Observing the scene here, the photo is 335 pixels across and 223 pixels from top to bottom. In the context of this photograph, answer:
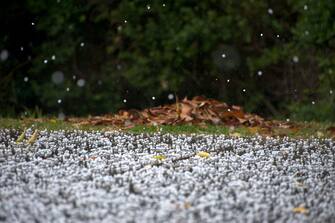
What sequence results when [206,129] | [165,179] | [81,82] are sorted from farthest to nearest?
1. [81,82]
2. [206,129]
3. [165,179]

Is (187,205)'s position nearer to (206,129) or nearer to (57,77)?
(206,129)

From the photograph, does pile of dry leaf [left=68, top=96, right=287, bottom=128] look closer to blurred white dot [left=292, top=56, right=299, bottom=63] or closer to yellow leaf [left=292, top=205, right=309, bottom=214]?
blurred white dot [left=292, top=56, right=299, bottom=63]

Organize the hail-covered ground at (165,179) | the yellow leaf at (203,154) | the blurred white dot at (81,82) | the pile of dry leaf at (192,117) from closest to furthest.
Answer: the hail-covered ground at (165,179)
the yellow leaf at (203,154)
the pile of dry leaf at (192,117)
the blurred white dot at (81,82)

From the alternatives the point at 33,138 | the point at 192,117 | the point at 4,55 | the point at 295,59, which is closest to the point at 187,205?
the point at 33,138

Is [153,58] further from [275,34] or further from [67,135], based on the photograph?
[67,135]

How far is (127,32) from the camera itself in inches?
237

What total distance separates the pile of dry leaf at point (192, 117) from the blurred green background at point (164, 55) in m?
0.83

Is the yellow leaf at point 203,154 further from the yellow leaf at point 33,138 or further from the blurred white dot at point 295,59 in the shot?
the blurred white dot at point 295,59

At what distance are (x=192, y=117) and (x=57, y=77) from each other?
2000 millimetres

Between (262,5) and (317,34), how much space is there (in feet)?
1.93

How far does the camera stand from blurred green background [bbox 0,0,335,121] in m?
5.61

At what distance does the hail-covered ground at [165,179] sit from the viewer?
7.44ft

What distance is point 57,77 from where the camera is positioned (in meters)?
6.42

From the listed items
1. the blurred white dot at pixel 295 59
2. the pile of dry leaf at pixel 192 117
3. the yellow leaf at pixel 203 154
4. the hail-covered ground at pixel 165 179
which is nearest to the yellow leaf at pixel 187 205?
the hail-covered ground at pixel 165 179
